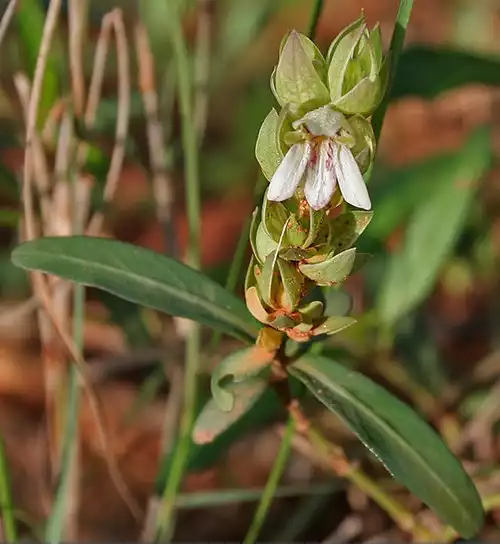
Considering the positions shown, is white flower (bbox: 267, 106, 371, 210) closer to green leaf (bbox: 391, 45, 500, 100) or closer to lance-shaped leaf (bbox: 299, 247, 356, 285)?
lance-shaped leaf (bbox: 299, 247, 356, 285)

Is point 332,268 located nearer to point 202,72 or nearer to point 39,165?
point 39,165

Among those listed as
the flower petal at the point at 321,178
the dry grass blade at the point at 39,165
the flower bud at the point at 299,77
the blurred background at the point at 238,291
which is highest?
the flower bud at the point at 299,77

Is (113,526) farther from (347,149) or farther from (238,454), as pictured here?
(347,149)

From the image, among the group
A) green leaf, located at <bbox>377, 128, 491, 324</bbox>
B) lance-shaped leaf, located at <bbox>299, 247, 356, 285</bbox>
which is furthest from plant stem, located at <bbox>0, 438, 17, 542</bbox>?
green leaf, located at <bbox>377, 128, 491, 324</bbox>

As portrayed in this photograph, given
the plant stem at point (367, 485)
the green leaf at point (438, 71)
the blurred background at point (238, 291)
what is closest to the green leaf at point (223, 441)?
the blurred background at point (238, 291)

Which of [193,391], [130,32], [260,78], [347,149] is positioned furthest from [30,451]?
[347,149]

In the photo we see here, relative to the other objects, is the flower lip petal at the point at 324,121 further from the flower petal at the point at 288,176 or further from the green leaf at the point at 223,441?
the green leaf at the point at 223,441
